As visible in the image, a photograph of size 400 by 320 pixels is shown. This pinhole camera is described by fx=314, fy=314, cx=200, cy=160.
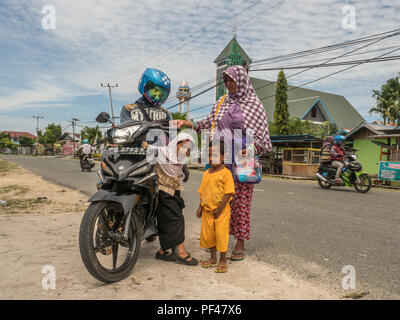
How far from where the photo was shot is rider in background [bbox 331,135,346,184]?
10.0 metres

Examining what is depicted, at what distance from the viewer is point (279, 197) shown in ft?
25.6

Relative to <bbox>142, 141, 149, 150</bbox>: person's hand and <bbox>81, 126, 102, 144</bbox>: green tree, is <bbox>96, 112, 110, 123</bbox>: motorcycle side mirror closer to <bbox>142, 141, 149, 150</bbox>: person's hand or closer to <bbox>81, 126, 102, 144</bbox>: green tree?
<bbox>142, 141, 149, 150</bbox>: person's hand

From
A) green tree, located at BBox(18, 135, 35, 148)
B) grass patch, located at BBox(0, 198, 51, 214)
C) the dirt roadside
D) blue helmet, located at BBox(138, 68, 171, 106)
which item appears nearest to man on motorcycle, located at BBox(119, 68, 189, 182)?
blue helmet, located at BBox(138, 68, 171, 106)

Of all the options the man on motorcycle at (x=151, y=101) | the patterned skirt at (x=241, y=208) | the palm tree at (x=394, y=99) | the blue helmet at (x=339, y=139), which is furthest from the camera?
the palm tree at (x=394, y=99)

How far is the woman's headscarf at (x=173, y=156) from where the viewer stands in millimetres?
2969

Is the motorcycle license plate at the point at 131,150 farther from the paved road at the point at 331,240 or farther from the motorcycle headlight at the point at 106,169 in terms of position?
the paved road at the point at 331,240

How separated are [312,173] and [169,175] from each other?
1688 cm

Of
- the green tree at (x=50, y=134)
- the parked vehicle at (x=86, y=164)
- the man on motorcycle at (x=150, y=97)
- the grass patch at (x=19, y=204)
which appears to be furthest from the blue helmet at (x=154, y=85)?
the green tree at (x=50, y=134)

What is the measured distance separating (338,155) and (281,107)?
17438 millimetres

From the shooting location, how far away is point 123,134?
107 inches

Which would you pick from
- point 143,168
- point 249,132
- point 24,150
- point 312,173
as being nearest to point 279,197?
point 249,132

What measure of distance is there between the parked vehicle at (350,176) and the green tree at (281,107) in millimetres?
17294

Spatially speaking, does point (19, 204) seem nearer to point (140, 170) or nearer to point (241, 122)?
point (140, 170)
